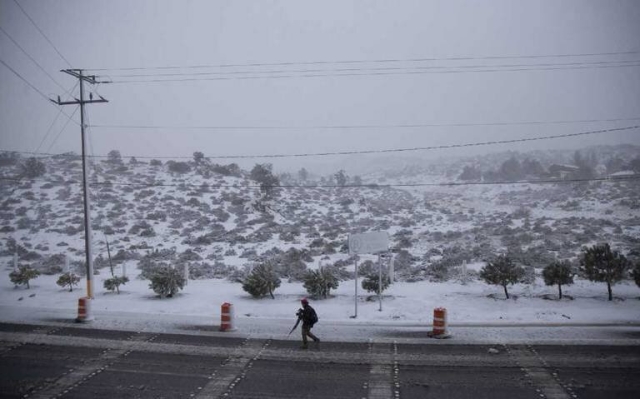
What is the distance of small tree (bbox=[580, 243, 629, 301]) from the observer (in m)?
15.9

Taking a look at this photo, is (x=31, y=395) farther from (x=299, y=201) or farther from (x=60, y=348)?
(x=299, y=201)

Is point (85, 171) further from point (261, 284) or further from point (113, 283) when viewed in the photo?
point (261, 284)

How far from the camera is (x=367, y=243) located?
15836 mm

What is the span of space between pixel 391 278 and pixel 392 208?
30.7 meters

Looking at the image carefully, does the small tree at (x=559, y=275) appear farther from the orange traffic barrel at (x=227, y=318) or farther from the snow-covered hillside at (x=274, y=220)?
the orange traffic barrel at (x=227, y=318)

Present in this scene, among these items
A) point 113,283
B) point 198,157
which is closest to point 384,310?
point 113,283

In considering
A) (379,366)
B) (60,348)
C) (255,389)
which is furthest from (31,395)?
(379,366)

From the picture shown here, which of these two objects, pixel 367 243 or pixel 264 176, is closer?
pixel 367 243

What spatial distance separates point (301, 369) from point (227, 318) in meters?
4.26

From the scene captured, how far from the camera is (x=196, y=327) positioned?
45.8 feet

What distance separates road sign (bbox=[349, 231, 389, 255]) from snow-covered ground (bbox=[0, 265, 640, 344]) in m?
2.48

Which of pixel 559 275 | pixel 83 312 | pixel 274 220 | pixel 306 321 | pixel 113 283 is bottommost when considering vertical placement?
pixel 83 312

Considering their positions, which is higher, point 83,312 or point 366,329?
point 83,312

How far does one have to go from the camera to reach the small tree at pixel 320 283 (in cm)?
1749
